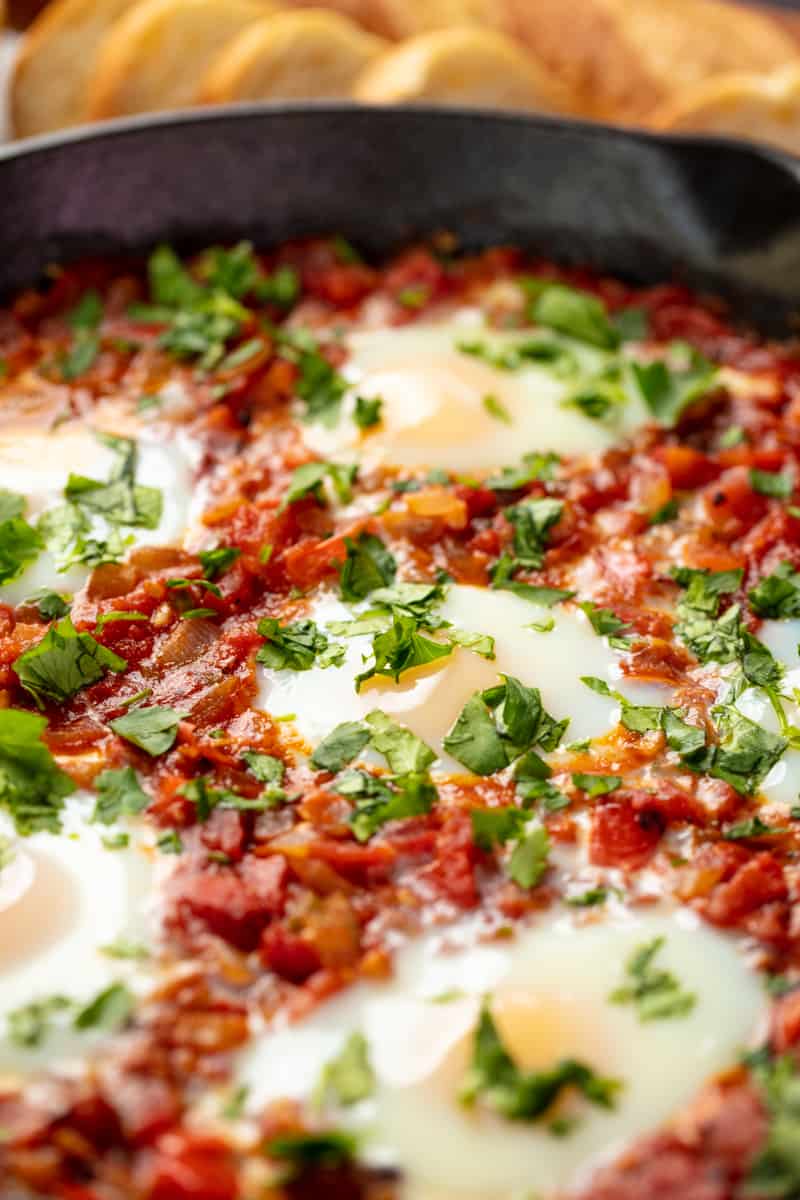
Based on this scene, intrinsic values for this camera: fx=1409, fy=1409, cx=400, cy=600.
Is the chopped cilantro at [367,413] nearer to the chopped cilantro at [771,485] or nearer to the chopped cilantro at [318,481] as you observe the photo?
the chopped cilantro at [318,481]

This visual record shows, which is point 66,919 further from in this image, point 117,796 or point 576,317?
point 576,317

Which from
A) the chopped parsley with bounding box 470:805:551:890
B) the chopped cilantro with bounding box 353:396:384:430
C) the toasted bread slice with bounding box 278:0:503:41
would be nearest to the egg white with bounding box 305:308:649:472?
the chopped cilantro with bounding box 353:396:384:430

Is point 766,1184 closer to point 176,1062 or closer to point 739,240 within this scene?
point 176,1062

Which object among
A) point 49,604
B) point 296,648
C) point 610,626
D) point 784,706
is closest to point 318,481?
point 296,648

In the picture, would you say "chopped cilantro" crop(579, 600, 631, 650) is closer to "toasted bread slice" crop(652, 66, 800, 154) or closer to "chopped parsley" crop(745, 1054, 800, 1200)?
"chopped parsley" crop(745, 1054, 800, 1200)

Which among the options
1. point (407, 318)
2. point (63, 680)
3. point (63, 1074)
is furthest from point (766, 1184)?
point (407, 318)
